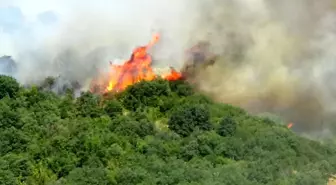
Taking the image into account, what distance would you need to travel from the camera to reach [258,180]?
57.3 metres

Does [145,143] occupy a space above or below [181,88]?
below

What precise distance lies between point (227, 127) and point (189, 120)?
256 centimetres

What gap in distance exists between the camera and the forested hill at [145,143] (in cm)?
5744

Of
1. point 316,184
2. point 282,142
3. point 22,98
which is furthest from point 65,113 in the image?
point 316,184

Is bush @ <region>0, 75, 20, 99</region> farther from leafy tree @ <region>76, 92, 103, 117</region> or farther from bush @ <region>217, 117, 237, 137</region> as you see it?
bush @ <region>217, 117, 237, 137</region>

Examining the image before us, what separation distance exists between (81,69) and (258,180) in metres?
21.4

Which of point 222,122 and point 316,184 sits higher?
point 222,122

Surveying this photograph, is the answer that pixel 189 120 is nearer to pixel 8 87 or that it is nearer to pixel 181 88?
pixel 181 88

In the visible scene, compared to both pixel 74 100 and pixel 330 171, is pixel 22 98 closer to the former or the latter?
pixel 74 100

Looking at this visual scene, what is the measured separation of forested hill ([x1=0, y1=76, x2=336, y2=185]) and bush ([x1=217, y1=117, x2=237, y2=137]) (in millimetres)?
65

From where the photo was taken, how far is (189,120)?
224 feet

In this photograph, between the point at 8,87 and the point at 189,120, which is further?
the point at 8,87

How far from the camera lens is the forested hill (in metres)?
57.4

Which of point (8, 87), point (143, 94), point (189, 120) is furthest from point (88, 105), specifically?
point (189, 120)
